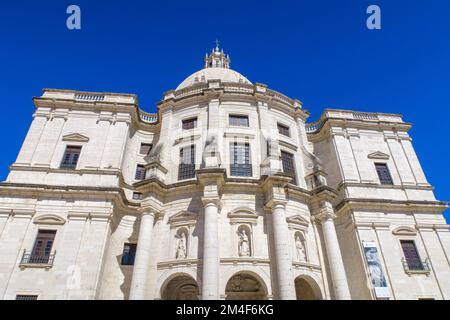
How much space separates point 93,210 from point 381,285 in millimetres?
19815

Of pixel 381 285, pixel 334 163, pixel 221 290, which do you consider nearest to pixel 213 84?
pixel 334 163

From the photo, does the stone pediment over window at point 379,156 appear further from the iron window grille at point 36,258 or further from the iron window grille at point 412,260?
the iron window grille at point 36,258

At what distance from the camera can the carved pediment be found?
1900 cm

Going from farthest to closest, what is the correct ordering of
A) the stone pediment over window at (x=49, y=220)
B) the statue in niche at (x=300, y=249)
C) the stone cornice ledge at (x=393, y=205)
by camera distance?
the stone cornice ledge at (x=393, y=205), the stone pediment over window at (x=49, y=220), the statue in niche at (x=300, y=249)

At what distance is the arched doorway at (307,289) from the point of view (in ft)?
58.9

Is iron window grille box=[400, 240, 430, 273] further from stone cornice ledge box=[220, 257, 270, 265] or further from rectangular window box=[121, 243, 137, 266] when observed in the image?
rectangular window box=[121, 243, 137, 266]

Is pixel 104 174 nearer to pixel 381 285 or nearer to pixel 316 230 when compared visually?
pixel 316 230

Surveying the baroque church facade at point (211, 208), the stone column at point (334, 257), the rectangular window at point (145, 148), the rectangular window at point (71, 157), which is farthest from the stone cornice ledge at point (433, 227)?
the rectangular window at point (71, 157)

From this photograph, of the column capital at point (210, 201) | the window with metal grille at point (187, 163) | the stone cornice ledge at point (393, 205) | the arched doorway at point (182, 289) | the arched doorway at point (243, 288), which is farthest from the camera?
the stone cornice ledge at point (393, 205)

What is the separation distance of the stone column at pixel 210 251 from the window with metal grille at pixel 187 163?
12.7 ft

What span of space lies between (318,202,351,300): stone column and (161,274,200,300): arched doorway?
896cm

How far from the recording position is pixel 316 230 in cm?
1997

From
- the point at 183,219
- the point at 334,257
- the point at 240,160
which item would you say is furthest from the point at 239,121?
the point at 334,257

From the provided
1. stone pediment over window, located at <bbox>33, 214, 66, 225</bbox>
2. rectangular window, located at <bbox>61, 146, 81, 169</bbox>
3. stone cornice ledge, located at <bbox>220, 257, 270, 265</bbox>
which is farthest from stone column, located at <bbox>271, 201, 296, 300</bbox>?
rectangular window, located at <bbox>61, 146, 81, 169</bbox>
